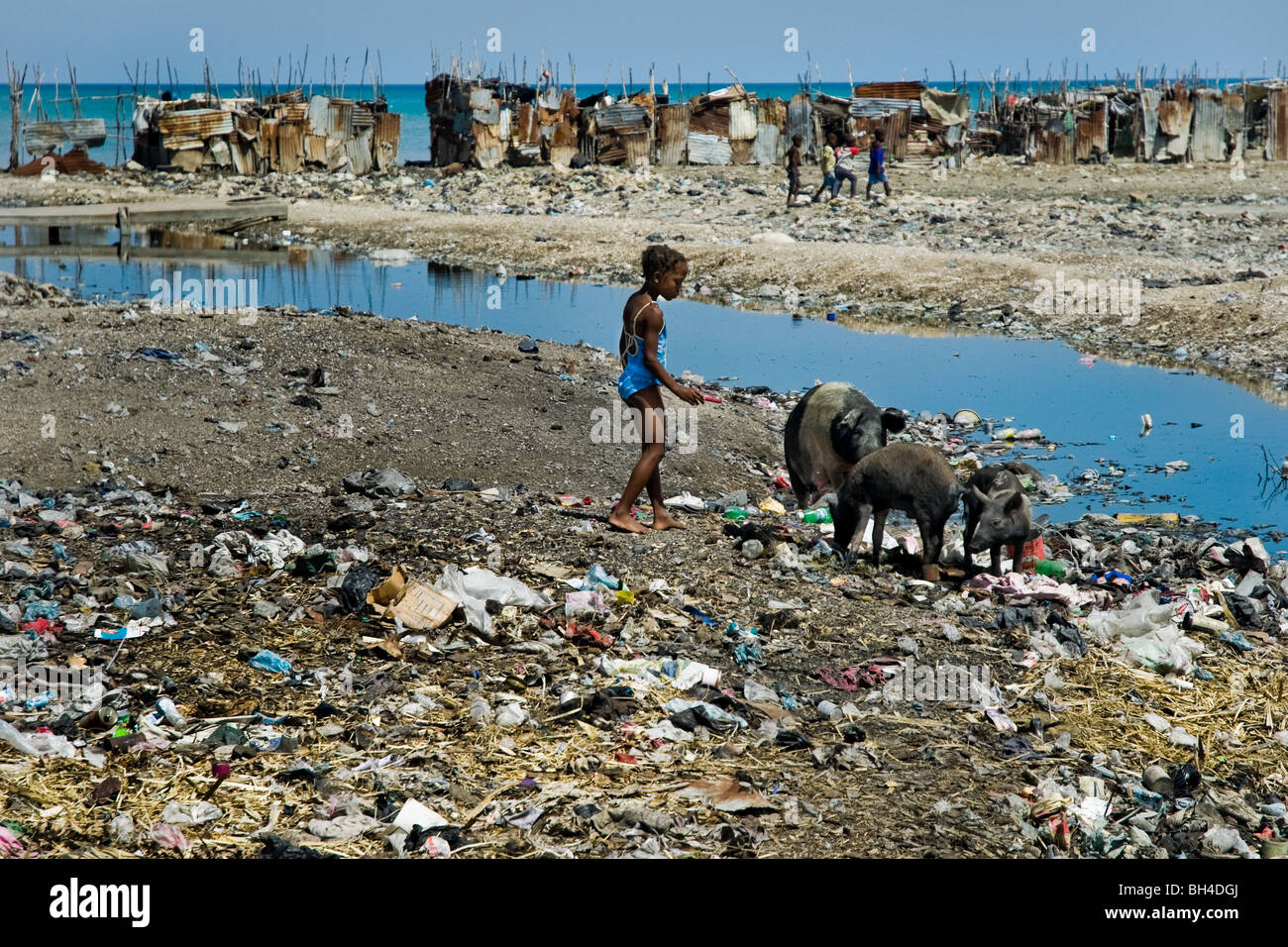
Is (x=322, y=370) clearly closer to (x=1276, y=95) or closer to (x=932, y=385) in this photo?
(x=932, y=385)

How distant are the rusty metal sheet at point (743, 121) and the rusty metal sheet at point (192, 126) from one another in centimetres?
1138

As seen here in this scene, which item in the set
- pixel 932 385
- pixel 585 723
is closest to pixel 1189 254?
pixel 932 385

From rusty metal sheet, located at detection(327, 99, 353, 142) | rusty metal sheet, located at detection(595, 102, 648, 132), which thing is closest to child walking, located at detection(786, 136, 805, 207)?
rusty metal sheet, located at detection(595, 102, 648, 132)

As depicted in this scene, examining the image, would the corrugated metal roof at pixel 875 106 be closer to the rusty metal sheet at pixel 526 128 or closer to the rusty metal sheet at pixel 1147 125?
the rusty metal sheet at pixel 1147 125

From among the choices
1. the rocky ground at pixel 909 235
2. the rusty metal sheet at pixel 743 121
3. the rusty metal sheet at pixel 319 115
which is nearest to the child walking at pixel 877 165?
the rocky ground at pixel 909 235

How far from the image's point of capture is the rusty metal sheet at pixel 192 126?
87.3 ft

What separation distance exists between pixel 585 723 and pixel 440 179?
22.9 metres

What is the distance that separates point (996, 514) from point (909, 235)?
13.3 meters

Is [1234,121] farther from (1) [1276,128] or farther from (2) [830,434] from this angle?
(2) [830,434]

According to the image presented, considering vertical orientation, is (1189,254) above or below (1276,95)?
below

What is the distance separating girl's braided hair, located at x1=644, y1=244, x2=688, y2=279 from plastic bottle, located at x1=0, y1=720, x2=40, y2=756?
3123 mm

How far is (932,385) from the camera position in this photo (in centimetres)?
1083

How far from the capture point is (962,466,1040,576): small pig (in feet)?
17.8
